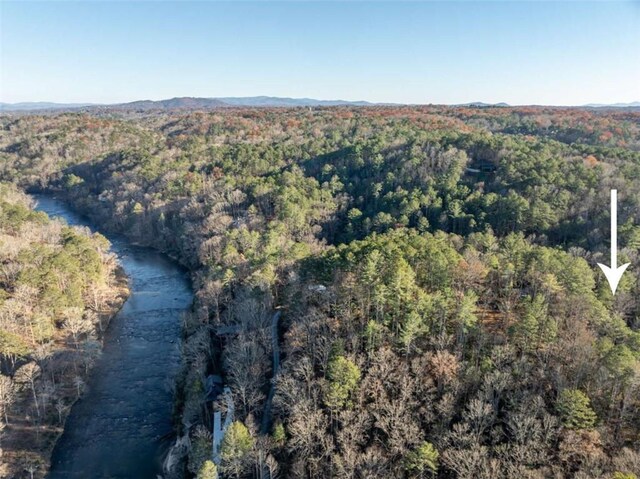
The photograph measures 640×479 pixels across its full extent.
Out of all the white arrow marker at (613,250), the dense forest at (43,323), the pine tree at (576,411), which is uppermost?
the white arrow marker at (613,250)

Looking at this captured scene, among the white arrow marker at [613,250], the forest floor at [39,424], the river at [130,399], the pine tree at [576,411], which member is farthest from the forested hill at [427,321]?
the forest floor at [39,424]

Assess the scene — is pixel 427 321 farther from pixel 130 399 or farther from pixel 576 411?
pixel 130 399

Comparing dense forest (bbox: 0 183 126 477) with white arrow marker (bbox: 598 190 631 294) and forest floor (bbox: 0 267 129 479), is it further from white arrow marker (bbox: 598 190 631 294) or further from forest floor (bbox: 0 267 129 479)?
white arrow marker (bbox: 598 190 631 294)

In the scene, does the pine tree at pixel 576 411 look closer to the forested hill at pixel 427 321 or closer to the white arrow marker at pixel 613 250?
the forested hill at pixel 427 321

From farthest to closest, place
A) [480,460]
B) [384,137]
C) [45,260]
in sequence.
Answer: [384,137]
[45,260]
[480,460]

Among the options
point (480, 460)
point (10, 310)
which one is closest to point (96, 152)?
point (10, 310)

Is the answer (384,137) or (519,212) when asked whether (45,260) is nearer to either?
(519,212)
